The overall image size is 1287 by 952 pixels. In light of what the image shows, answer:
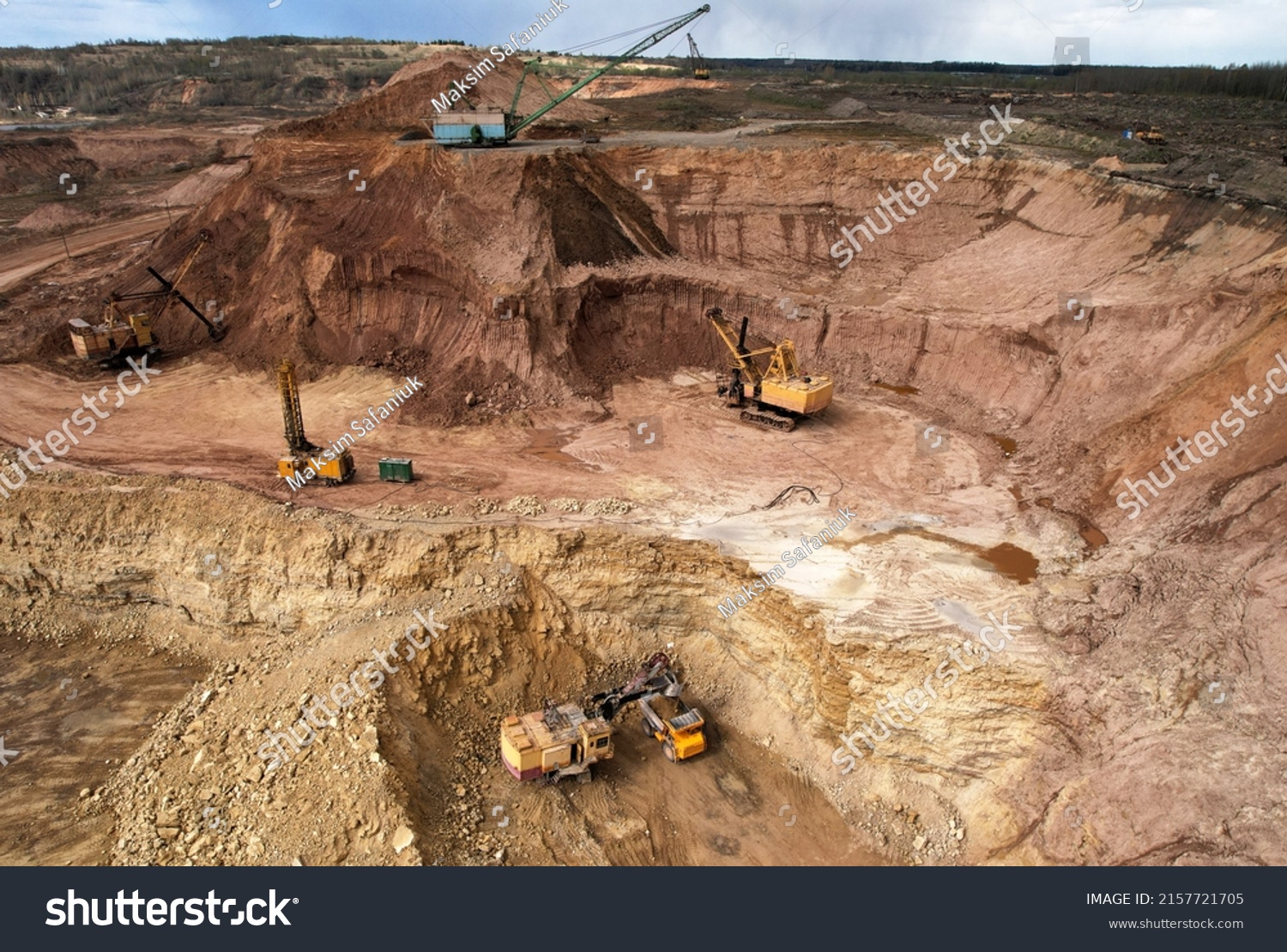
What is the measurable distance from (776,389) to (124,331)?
25.2m

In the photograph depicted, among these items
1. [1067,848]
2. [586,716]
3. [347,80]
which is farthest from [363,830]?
[347,80]

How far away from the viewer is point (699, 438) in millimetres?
27266

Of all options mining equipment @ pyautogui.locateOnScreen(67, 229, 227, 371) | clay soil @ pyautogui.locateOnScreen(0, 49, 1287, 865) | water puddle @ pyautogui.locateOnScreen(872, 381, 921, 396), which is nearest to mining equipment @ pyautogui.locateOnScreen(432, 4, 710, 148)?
clay soil @ pyautogui.locateOnScreen(0, 49, 1287, 865)

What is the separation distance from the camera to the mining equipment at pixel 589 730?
57.9ft

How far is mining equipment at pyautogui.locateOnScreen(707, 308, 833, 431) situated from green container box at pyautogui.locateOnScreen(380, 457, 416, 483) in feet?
38.4

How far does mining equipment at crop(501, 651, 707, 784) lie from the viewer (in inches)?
695

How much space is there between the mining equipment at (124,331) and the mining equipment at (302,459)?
42.2 ft

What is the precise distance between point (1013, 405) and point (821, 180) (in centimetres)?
1429

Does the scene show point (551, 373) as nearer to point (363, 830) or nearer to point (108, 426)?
point (108, 426)

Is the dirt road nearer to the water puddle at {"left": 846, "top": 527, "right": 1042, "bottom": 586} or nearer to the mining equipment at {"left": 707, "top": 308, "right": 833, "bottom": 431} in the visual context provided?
the mining equipment at {"left": 707, "top": 308, "right": 833, "bottom": 431}

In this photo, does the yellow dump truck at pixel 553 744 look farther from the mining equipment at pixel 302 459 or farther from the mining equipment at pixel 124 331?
the mining equipment at pixel 124 331

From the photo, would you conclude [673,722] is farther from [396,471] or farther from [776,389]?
[776,389]

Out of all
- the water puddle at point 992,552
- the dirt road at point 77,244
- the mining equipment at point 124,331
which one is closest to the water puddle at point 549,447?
the water puddle at point 992,552

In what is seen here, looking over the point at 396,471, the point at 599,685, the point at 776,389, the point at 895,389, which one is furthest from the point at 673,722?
the point at 895,389
